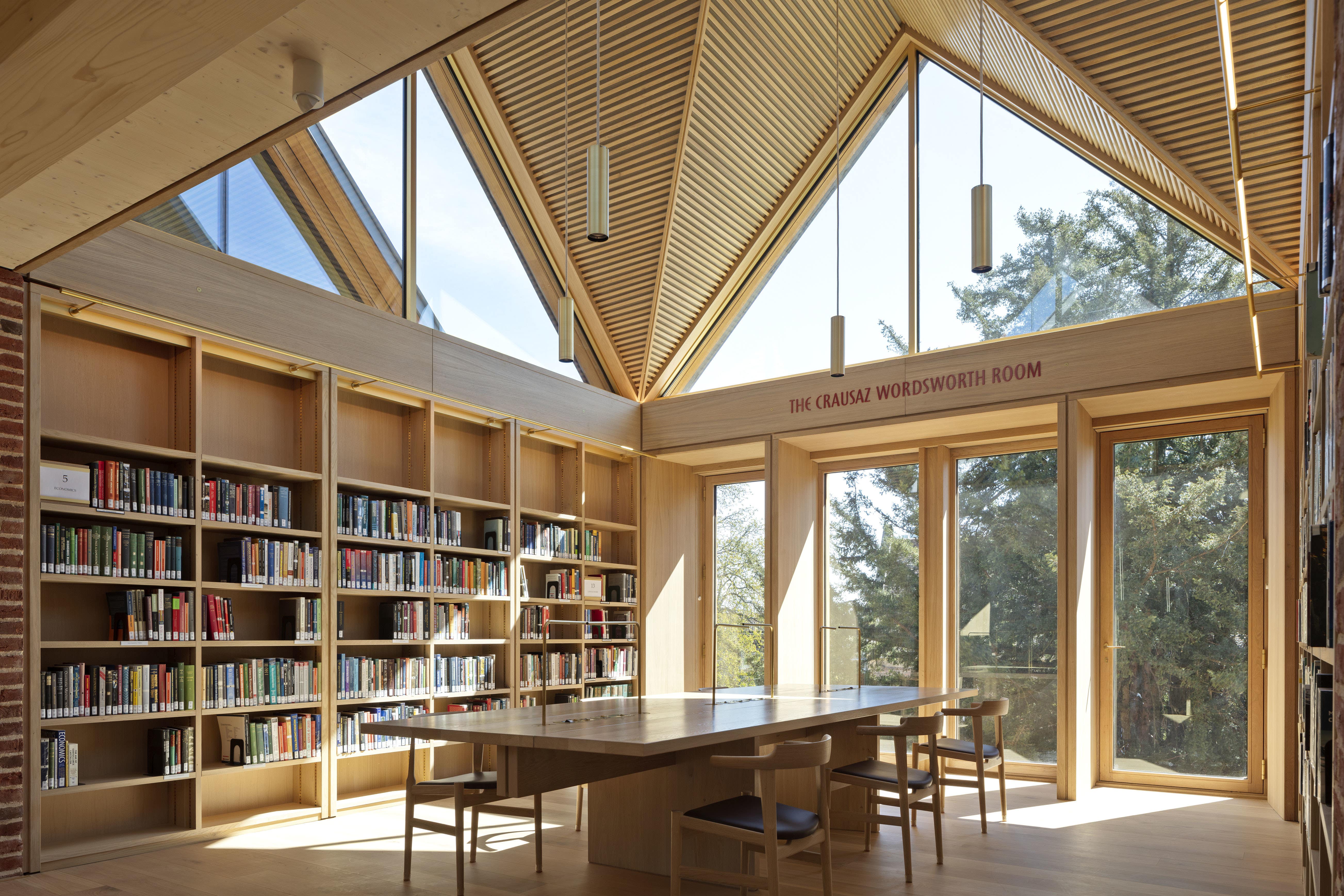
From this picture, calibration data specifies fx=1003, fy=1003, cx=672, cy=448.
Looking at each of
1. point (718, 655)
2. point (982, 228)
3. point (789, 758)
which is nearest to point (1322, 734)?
point (789, 758)

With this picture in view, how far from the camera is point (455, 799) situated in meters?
4.55

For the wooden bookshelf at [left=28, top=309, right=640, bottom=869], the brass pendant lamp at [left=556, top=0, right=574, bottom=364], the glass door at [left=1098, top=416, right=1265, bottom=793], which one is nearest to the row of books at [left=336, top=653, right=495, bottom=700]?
the wooden bookshelf at [left=28, top=309, right=640, bottom=869]

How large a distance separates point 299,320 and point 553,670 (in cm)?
355

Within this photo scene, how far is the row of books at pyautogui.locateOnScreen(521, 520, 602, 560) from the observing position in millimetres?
8211

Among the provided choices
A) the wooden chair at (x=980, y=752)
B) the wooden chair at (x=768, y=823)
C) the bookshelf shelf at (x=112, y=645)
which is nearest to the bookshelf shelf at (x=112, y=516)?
the bookshelf shelf at (x=112, y=645)

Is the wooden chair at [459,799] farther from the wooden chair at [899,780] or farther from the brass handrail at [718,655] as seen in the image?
the wooden chair at [899,780]

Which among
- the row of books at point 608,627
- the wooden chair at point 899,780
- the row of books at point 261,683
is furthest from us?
the row of books at point 608,627

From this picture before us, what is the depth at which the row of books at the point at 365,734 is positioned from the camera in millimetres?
6398

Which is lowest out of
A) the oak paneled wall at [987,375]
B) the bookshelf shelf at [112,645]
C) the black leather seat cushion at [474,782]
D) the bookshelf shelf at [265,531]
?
the black leather seat cushion at [474,782]

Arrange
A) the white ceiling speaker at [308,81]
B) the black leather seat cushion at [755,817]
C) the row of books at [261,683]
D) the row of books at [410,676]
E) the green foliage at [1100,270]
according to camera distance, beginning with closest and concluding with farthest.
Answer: the white ceiling speaker at [308,81] → the black leather seat cushion at [755,817] → the row of books at [261,683] → the row of books at [410,676] → the green foliage at [1100,270]

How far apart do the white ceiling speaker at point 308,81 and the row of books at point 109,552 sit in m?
2.95

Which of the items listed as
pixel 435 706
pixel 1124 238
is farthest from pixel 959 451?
pixel 435 706

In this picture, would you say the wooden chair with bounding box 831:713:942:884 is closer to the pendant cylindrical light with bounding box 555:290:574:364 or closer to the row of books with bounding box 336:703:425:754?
the pendant cylindrical light with bounding box 555:290:574:364

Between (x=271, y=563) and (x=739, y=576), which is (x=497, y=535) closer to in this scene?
(x=271, y=563)
